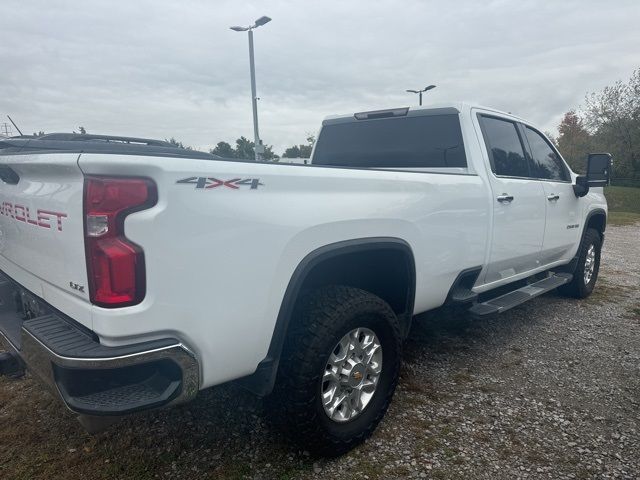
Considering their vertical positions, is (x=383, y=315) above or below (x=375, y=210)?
below

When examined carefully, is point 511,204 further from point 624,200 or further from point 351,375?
point 624,200

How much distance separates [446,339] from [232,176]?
309 cm

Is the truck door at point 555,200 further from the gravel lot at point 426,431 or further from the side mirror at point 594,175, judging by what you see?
the gravel lot at point 426,431

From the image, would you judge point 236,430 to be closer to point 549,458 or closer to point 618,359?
point 549,458

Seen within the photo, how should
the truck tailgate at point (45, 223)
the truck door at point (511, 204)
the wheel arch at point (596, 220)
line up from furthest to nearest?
the wheel arch at point (596, 220), the truck door at point (511, 204), the truck tailgate at point (45, 223)

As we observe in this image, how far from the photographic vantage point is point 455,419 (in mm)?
2926

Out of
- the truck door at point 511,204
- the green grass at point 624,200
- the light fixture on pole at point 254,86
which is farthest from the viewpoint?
the green grass at point 624,200

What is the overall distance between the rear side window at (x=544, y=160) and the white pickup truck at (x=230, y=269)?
1.18 metres

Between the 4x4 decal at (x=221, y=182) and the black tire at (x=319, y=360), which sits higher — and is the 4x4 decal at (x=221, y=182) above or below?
above

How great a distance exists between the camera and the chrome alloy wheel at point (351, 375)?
2.45m

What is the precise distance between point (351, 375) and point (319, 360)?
32 cm

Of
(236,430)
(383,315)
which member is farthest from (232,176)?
(236,430)

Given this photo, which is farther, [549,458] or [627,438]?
[627,438]

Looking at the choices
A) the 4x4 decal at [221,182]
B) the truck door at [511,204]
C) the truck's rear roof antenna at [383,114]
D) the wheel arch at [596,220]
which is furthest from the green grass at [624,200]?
the 4x4 decal at [221,182]
